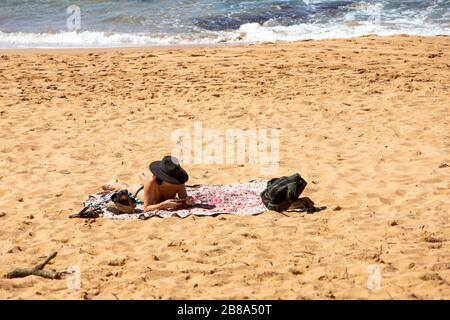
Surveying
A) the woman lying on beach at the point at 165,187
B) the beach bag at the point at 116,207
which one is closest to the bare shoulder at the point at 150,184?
the woman lying on beach at the point at 165,187

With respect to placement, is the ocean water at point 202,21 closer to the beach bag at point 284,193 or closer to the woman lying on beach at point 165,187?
the woman lying on beach at point 165,187

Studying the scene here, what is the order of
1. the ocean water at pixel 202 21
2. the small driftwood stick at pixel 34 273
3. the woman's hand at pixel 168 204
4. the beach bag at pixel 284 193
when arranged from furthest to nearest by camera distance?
the ocean water at pixel 202 21, the woman's hand at pixel 168 204, the beach bag at pixel 284 193, the small driftwood stick at pixel 34 273

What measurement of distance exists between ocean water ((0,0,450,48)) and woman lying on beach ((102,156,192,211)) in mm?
10667

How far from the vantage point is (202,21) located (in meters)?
19.0

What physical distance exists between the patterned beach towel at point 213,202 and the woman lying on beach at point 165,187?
8 centimetres

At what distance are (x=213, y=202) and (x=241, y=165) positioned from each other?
1325mm

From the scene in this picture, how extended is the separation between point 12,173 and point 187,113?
3.23 m

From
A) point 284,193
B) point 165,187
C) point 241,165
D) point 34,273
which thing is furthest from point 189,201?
point 34,273

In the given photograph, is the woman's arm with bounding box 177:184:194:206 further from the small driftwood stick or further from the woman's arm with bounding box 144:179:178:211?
the small driftwood stick

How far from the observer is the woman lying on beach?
6371 millimetres

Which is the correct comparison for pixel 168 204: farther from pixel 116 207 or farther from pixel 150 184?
pixel 116 207

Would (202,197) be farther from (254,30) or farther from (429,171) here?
(254,30)

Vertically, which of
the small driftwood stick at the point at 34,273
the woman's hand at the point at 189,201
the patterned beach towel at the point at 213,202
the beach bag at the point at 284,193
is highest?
the beach bag at the point at 284,193

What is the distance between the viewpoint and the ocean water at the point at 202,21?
17.1 meters
